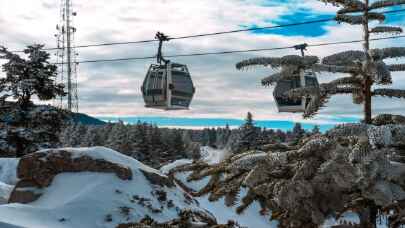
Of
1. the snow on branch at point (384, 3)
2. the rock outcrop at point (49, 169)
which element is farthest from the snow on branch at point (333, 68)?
the rock outcrop at point (49, 169)

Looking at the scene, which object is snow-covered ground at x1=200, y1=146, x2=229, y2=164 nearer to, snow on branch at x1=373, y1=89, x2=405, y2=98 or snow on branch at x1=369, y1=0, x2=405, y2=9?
snow on branch at x1=373, y1=89, x2=405, y2=98

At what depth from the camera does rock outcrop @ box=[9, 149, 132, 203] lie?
11.2m

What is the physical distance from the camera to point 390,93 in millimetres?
4492

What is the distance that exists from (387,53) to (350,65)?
38 centimetres

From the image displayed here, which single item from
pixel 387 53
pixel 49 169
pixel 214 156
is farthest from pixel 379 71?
pixel 214 156

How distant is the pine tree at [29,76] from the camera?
25.8 metres

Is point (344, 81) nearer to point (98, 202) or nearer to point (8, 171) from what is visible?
point (98, 202)

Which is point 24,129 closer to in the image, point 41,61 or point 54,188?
point 41,61

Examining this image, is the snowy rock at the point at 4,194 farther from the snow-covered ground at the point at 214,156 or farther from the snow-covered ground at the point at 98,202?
the snow-covered ground at the point at 214,156

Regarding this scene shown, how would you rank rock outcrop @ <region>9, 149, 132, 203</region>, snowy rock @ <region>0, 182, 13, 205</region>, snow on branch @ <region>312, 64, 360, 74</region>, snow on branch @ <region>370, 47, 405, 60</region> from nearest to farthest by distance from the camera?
snow on branch @ <region>370, 47, 405, 60</region>, snow on branch @ <region>312, 64, 360, 74</region>, rock outcrop @ <region>9, 149, 132, 203</region>, snowy rock @ <region>0, 182, 13, 205</region>

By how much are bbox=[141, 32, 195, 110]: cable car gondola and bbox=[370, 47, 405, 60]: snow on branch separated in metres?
14.4

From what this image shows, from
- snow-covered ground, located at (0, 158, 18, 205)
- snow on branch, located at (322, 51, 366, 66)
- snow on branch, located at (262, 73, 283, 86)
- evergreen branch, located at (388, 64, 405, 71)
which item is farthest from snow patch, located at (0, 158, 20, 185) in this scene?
evergreen branch, located at (388, 64, 405, 71)

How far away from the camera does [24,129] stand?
25031 millimetres

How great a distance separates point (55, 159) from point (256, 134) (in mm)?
37361
